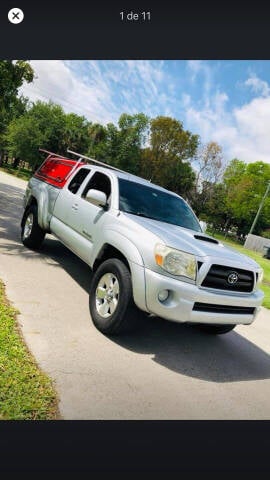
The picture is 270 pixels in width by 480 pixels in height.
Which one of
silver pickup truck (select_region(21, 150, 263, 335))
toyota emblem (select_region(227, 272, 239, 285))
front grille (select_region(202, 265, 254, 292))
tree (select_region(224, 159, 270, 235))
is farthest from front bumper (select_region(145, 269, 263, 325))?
tree (select_region(224, 159, 270, 235))

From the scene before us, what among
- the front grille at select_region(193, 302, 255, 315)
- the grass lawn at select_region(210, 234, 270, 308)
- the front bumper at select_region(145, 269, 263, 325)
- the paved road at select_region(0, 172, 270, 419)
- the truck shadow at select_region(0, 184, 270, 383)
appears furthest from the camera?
the grass lawn at select_region(210, 234, 270, 308)

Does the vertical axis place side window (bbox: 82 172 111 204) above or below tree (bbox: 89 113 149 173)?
below

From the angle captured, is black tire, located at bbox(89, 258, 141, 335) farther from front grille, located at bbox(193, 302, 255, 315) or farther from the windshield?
the windshield

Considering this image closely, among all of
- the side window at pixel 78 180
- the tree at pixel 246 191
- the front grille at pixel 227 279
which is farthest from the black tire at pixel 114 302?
the tree at pixel 246 191

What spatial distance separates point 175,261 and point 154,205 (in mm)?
1642

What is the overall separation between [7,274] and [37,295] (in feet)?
2.51

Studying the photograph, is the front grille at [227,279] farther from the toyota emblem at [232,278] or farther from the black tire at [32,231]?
the black tire at [32,231]

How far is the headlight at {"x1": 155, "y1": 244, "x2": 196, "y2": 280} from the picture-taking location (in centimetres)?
341

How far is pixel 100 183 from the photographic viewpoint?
5.16 meters

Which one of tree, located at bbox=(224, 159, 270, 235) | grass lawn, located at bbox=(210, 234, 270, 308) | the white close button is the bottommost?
grass lawn, located at bbox=(210, 234, 270, 308)

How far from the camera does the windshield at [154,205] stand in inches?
182

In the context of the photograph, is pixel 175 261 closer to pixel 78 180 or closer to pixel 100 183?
pixel 100 183

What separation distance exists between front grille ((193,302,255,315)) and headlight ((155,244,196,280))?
11.6 inches
